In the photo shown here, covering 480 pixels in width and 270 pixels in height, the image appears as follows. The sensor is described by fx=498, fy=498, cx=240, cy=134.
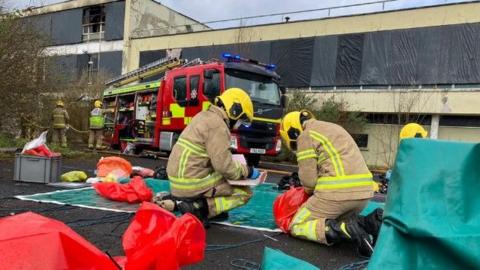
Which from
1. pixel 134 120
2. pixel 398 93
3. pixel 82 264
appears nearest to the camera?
pixel 82 264

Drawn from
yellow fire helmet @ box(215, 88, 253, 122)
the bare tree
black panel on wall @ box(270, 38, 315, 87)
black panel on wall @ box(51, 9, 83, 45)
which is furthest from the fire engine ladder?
black panel on wall @ box(51, 9, 83, 45)

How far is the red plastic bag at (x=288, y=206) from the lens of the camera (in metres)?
5.15

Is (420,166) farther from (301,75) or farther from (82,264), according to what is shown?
(301,75)

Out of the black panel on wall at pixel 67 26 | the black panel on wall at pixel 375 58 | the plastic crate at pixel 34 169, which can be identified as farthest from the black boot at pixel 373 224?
the black panel on wall at pixel 67 26

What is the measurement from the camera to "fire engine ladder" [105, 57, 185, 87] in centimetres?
1608

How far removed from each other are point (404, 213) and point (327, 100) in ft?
68.2

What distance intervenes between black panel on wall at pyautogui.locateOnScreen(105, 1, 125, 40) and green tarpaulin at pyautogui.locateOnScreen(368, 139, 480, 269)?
33633 millimetres

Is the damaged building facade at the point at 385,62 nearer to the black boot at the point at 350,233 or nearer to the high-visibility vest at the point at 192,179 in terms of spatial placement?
the high-visibility vest at the point at 192,179

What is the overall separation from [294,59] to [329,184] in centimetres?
2066

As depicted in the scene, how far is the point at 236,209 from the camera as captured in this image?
630 cm

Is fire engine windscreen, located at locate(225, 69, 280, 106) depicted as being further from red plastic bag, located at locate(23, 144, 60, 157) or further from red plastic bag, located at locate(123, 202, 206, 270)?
red plastic bag, located at locate(123, 202, 206, 270)

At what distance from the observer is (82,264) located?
85.5 inches

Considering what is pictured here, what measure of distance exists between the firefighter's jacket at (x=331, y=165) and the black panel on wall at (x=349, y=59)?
18.4 m

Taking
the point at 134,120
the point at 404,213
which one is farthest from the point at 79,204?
the point at 134,120
